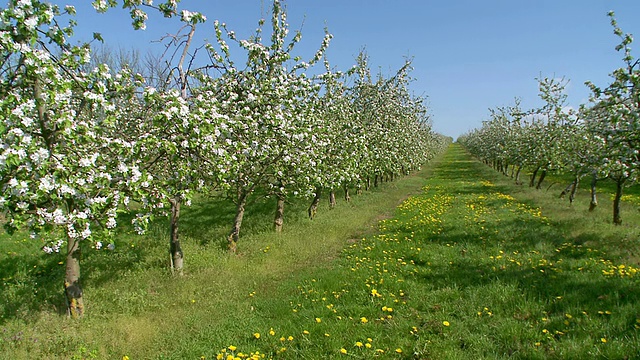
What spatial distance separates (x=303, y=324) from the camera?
710 cm

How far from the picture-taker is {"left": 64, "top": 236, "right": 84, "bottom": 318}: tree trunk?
312 inches

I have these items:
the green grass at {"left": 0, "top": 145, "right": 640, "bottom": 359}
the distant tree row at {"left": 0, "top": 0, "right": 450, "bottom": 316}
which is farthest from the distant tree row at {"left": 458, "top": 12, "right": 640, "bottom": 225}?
the distant tree row at {"left": 0, "top": 0, "right": 450, "bottom": 316}

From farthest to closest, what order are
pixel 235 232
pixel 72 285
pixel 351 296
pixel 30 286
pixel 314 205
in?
pixel 314 205 → pixel 235 232 → pixel 30 286 → pixel 351 296 → pixel 72 285

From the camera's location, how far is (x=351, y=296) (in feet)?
27.4

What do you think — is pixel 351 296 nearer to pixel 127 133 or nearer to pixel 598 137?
pixel 127 133

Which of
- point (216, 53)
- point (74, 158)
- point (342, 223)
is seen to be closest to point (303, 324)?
point (74, 158)

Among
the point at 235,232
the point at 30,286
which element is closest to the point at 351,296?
the point at 235,232

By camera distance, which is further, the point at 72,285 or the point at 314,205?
the point at 314,205

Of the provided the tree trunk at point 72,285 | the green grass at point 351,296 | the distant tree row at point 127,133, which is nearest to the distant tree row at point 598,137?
the green grass at point 351,296

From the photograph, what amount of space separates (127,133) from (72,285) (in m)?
3.69

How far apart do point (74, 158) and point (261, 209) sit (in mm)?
14630

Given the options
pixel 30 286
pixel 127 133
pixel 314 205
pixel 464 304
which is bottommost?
pixel 464 304

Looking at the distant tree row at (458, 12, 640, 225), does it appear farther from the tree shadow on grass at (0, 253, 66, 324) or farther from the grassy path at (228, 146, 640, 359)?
the tree shadow on grass at (0, 253, 66, 324)

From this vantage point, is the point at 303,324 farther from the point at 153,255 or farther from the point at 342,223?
the point at 342,223
